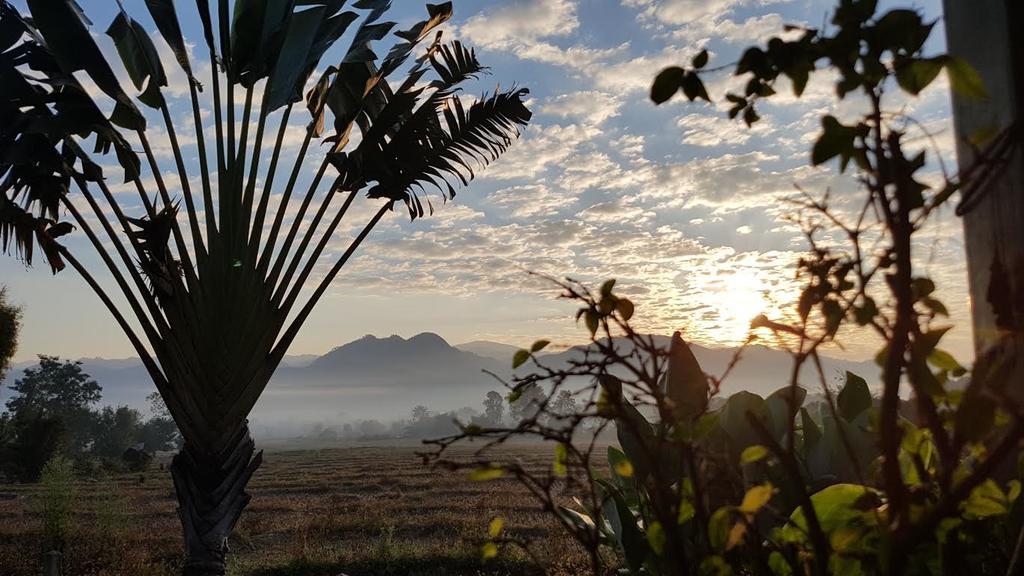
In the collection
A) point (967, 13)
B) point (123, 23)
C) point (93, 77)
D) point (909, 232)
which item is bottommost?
point (909, 232)

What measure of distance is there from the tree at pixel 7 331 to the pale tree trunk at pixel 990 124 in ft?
86.0

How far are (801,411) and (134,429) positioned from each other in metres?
91.5

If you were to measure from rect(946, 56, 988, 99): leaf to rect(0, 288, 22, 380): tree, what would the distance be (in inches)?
1040

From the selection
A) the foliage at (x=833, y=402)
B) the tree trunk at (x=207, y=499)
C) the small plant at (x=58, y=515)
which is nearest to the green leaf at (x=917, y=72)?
the foliage at (x=833, y=402)

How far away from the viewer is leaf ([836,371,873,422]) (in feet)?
6.62

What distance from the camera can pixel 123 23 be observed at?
6602mm

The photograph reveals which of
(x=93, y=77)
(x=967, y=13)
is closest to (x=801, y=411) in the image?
(x=967, y=13)

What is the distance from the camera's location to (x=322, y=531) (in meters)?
15.4

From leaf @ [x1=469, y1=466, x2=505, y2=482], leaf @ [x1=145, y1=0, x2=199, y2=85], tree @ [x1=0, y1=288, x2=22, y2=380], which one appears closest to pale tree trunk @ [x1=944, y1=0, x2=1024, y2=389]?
leaf @ [x1=469, y1=466, x2=505, y2=482]

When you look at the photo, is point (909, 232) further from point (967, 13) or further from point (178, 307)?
point (178, 307)

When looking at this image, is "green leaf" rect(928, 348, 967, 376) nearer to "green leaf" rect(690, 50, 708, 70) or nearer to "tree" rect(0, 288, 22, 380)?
"green leaf" rect(690, 50, 708, 70)

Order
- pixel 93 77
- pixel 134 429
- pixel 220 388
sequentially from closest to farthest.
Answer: pixel 220 388 < pixel 93 77 < pixel 134 429

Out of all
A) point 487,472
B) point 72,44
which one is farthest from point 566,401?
point 72,44

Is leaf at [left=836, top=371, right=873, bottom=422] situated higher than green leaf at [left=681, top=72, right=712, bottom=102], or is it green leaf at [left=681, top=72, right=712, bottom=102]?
green leaf at [left=681, top=72, right=712, bottom=102]
